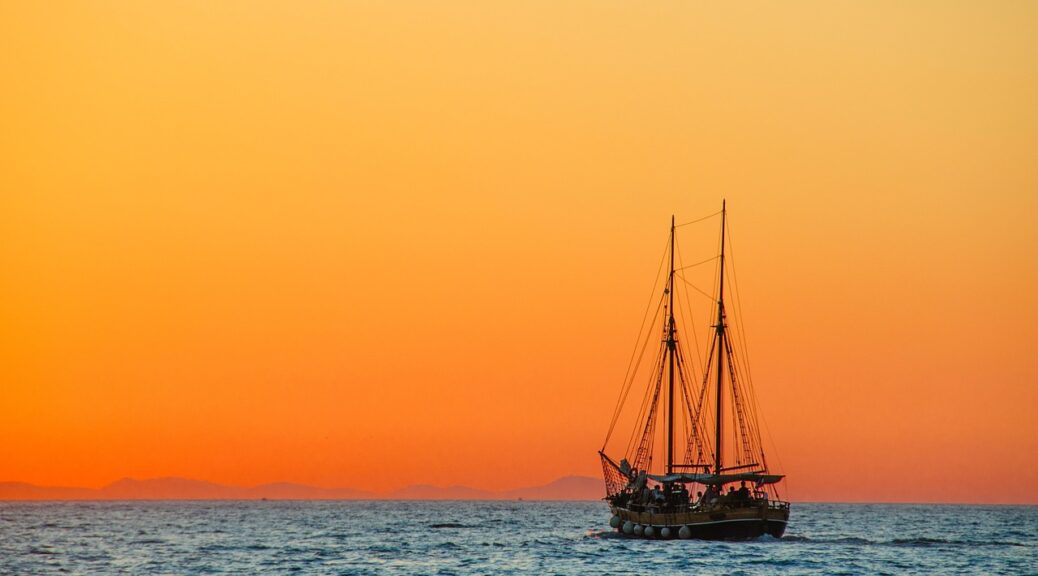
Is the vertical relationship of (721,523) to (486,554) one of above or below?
above

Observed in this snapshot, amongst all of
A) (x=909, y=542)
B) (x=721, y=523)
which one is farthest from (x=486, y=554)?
(x=909, y=542)

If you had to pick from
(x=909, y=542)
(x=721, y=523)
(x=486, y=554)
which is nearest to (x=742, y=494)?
(x=721, y=523)

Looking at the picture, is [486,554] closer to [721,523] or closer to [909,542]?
[721,523]

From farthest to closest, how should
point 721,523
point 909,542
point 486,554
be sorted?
1. point 909,542
2. point 486,554
3. point 721,523

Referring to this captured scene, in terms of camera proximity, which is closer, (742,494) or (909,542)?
(742,494)

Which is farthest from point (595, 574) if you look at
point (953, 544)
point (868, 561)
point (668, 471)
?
point (953, 544)

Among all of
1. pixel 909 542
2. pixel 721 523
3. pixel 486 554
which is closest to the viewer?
pixel 721 523

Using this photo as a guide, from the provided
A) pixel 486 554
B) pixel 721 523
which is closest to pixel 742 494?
pixel 721 523

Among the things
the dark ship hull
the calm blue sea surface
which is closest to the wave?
the calm blue sea surface

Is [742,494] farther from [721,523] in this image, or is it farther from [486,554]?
[486,554]

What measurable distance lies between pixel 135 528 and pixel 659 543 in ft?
287

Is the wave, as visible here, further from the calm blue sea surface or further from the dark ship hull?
the dark ship hull

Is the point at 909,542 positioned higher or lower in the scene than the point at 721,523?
lower

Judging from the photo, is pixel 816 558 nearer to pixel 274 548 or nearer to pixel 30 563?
pixel 274 548
